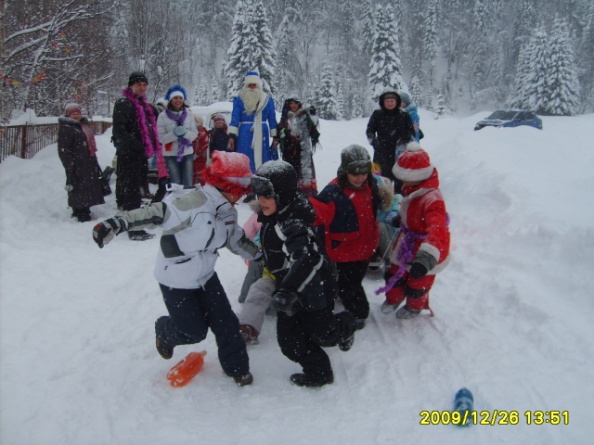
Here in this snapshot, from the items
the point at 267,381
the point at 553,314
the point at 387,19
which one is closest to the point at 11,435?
the point at 267,381

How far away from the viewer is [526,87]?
136ft

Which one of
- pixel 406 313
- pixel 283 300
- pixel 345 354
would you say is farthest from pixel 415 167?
pixel 283 300

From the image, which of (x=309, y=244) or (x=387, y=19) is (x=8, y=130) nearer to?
(x=309, y=244)

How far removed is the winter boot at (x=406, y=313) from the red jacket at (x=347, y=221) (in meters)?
0.62

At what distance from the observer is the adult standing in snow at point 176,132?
681cm

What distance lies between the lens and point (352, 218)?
3.75 metres

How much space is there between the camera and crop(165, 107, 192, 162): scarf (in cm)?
687

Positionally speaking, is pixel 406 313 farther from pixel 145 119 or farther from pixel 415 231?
pixel 145 119

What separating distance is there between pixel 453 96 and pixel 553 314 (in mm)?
61349

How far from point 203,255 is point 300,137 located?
4.57 m

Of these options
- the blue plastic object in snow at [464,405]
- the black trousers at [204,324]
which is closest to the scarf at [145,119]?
the black trousers at [204,324]

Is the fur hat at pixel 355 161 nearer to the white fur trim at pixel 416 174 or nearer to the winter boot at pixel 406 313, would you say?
the white fur trim at pixel 416 174

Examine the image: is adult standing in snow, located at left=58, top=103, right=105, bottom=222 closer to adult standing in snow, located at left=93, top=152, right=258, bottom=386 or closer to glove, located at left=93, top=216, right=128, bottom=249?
adult standing in snow, located at left=93, top=152, right=258, bottom=386

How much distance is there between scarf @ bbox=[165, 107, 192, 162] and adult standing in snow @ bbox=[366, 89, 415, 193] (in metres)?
2.92
